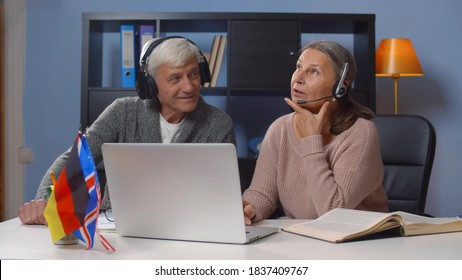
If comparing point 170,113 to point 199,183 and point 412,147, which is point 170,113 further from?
point 199,183

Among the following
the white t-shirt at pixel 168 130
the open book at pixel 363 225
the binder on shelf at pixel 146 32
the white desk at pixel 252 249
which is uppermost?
the binder on shelf at pixel 146 32

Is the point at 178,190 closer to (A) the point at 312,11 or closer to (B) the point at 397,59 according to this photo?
(B) the point at 397,59

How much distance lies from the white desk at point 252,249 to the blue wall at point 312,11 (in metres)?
2.15

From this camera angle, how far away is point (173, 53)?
81.6 inches

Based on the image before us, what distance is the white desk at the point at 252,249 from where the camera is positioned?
3.43 feet

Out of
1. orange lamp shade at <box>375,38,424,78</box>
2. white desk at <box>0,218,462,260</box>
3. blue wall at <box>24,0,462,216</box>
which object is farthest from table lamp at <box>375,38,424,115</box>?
white desk at <box>0,218,462,260</box>

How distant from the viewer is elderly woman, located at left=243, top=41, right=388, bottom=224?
1.67 meters

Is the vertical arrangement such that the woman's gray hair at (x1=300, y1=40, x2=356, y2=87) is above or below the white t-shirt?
above

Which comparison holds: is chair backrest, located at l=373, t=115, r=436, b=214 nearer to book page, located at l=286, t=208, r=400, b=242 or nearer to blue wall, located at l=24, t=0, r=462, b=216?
book page, located at l=286, t=208, r=400, b=242

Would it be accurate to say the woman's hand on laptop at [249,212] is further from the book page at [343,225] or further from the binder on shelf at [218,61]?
the binder on shelf at [218,61]

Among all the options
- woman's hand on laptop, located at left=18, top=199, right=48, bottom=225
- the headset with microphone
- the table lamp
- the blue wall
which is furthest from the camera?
the blue wall

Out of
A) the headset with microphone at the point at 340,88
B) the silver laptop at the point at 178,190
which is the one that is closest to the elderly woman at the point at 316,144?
the headset with microphone at the point at 340,88

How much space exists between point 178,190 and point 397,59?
7.00 ft

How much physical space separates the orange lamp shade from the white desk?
1.85 meters
